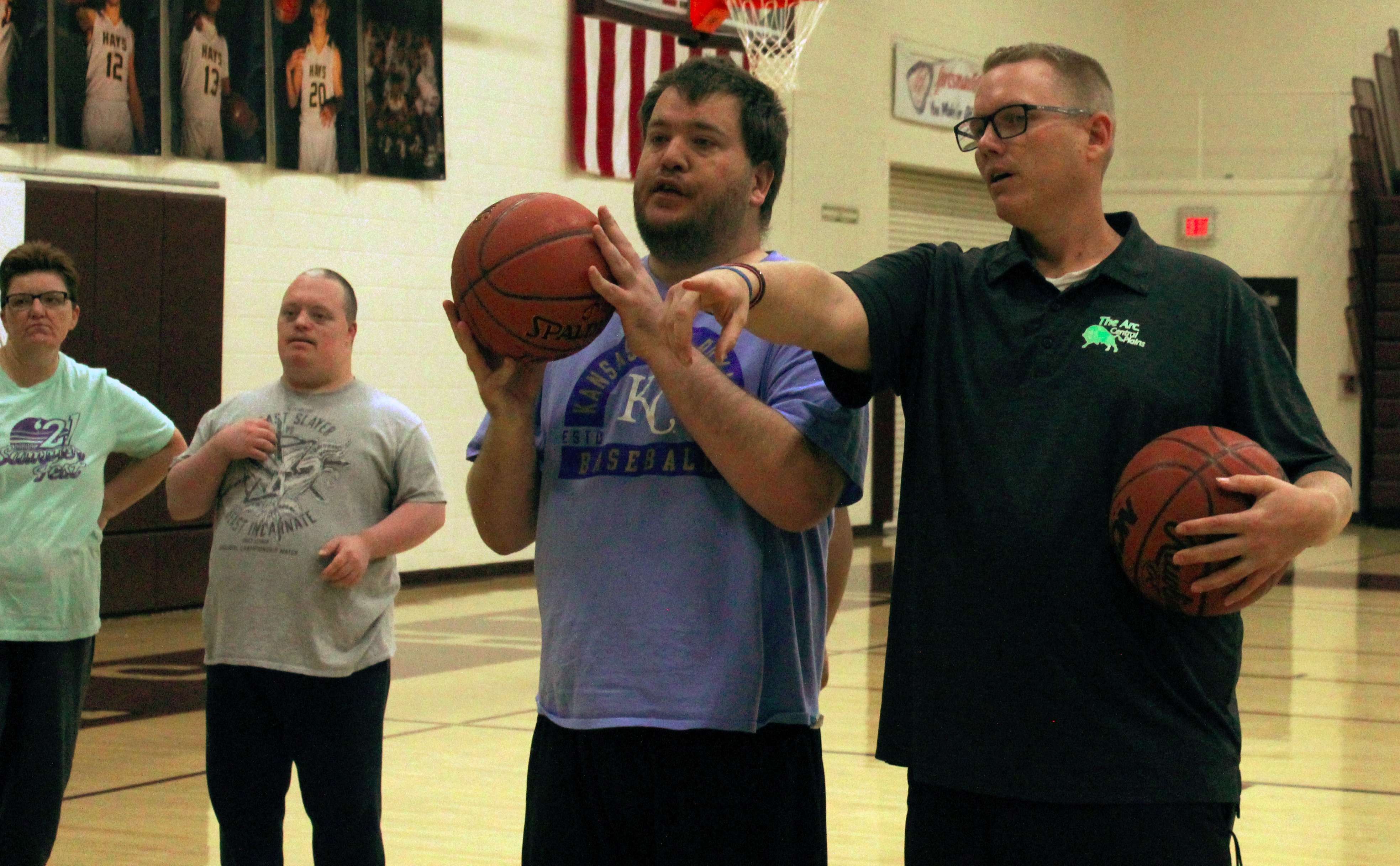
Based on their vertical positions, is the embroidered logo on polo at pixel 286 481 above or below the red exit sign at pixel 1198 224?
below

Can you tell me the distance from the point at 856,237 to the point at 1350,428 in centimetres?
700

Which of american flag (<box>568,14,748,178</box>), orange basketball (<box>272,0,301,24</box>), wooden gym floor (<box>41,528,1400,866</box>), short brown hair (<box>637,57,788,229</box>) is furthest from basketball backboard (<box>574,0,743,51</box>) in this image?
short brown hair (<box>637,57,788,229</box>)

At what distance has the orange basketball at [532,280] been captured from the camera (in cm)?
256

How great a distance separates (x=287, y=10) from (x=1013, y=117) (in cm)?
861

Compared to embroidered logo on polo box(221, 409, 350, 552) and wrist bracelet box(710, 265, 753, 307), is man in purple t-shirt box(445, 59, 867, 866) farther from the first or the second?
embroidered logo on polo box(221, 409, 350, 552)

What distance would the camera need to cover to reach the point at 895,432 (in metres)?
15.9

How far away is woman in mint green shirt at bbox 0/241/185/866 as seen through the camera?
13.3 feet

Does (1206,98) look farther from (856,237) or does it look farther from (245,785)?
(245,785)

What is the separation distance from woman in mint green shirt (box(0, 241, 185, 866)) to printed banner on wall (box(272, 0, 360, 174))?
234 inches

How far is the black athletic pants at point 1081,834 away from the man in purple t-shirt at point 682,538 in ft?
1.03

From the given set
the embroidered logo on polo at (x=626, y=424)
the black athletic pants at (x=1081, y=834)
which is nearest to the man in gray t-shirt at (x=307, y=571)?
the embroidered logo on polo at (x=626, y=424)

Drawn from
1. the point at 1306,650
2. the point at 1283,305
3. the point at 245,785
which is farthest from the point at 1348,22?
the point at 245,785

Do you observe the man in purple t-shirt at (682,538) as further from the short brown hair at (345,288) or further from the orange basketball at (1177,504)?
the short brown hair at (345,288)

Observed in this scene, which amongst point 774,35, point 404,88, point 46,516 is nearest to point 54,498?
point 46,516
